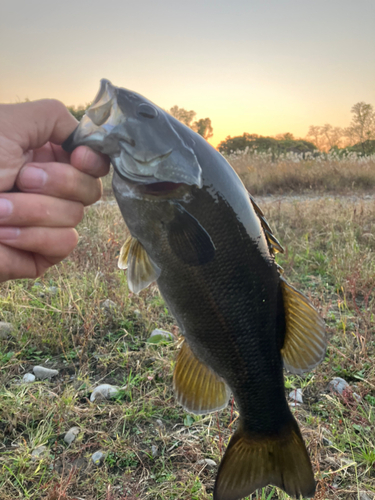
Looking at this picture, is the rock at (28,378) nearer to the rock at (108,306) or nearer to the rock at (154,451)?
the rock at (108,306)

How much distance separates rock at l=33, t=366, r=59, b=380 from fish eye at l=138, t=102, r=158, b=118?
6.57 ft

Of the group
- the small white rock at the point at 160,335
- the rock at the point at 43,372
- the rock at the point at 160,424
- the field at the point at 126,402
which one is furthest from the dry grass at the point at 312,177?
the rock at the point at 160,424

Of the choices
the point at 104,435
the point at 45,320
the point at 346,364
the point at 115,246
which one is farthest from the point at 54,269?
the point at 346,364

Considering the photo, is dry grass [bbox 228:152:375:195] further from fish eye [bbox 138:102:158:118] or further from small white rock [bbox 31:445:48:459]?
fish eye [bbox 138:102:158:118]

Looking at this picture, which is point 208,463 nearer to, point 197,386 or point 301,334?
point 197,386

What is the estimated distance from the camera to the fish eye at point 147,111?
1.09 meters

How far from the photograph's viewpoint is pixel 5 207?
127cm

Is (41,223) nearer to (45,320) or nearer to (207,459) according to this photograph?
(207,459)

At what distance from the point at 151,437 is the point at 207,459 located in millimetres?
330

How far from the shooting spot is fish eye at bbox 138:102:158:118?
1.09 meters

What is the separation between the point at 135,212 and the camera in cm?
112

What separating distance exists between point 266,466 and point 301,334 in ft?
1.47

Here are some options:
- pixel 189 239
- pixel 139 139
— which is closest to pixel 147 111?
pixel 139 139

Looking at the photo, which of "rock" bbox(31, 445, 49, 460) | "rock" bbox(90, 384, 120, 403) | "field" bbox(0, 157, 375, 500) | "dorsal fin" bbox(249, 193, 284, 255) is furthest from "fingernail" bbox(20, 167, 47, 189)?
"rock" bbox(90, 384, 120, 403)
